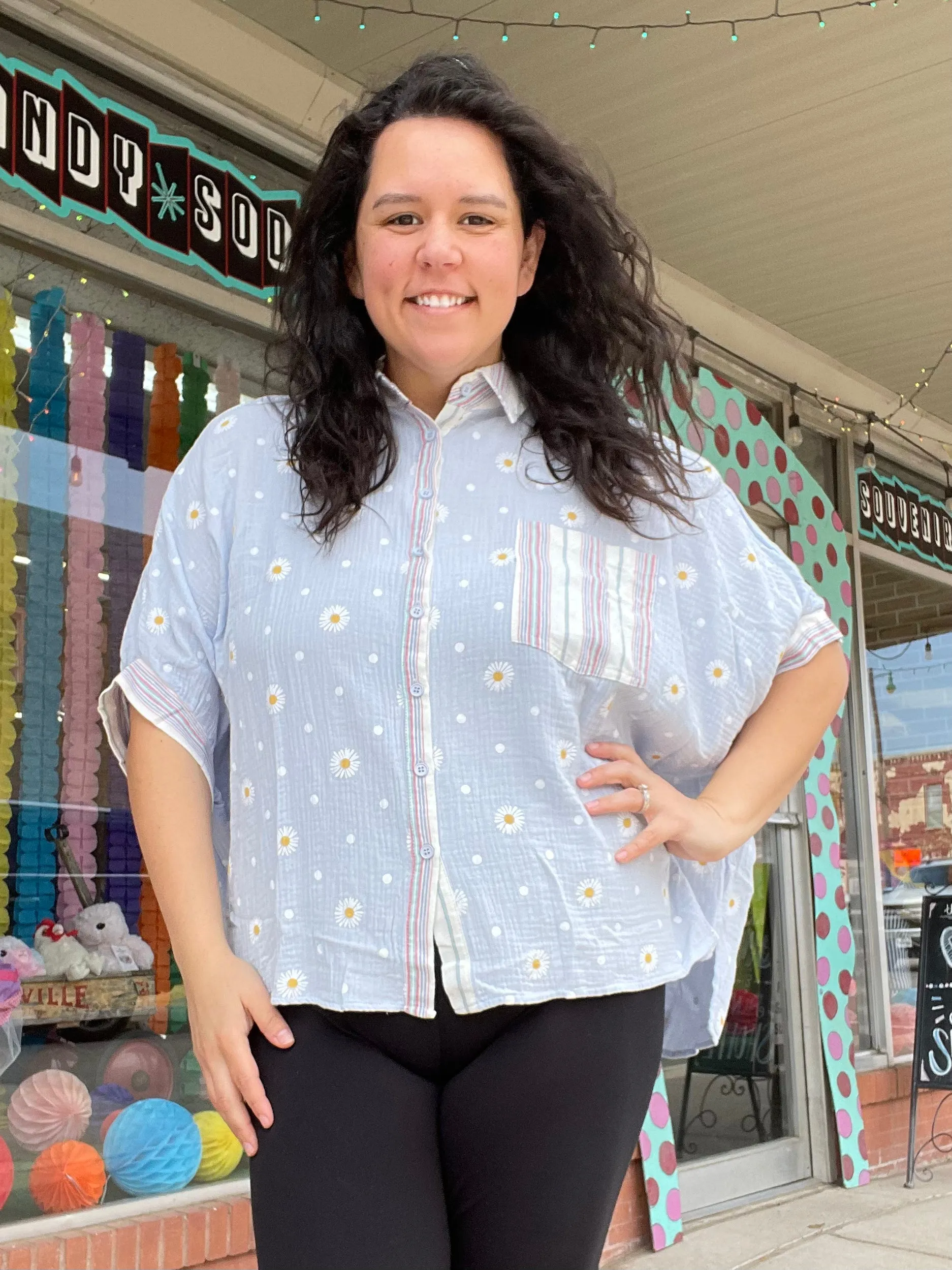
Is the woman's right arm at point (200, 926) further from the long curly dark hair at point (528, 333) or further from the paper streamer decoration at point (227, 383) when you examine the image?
the paper streamer decoration at point (227, 383)

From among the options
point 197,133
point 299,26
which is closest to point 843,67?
point 299,26

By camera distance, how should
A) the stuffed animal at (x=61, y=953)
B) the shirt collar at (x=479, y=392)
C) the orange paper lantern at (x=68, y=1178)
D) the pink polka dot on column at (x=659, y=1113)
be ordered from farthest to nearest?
the pink polka dot on column at (x=659, y=1113), the stuffed animal at (x=61, y=953), the orange paper lantern at (x=68, y=1178), the shirt collar at (x=479, y=392)

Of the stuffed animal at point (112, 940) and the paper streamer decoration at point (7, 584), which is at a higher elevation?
the paper streamer decoration at point (7, 584)

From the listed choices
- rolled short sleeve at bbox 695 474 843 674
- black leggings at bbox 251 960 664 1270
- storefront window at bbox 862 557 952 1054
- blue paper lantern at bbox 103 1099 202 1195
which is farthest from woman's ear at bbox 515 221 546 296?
storefront window at bbox 862 557 952 1054

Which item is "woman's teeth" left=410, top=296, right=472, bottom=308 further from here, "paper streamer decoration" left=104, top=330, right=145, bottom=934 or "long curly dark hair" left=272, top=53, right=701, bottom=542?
"paper streamer decoration" left=104, top=330, right=145, bottom=934

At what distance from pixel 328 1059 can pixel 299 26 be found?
3147mm

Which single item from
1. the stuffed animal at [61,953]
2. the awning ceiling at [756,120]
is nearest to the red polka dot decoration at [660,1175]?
the stuffed animal at [61,953]

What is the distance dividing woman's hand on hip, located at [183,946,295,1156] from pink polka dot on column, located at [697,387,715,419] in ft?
13.0

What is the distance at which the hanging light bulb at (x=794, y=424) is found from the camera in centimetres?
549

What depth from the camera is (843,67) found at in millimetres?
3820

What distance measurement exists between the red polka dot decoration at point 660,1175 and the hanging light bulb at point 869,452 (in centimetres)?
304

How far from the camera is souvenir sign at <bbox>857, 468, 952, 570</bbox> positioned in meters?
6.05

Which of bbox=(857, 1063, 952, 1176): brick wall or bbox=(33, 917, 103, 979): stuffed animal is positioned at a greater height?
bbox=(33, 917, 103, 979): stuffed animal

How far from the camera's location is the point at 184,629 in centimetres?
125
